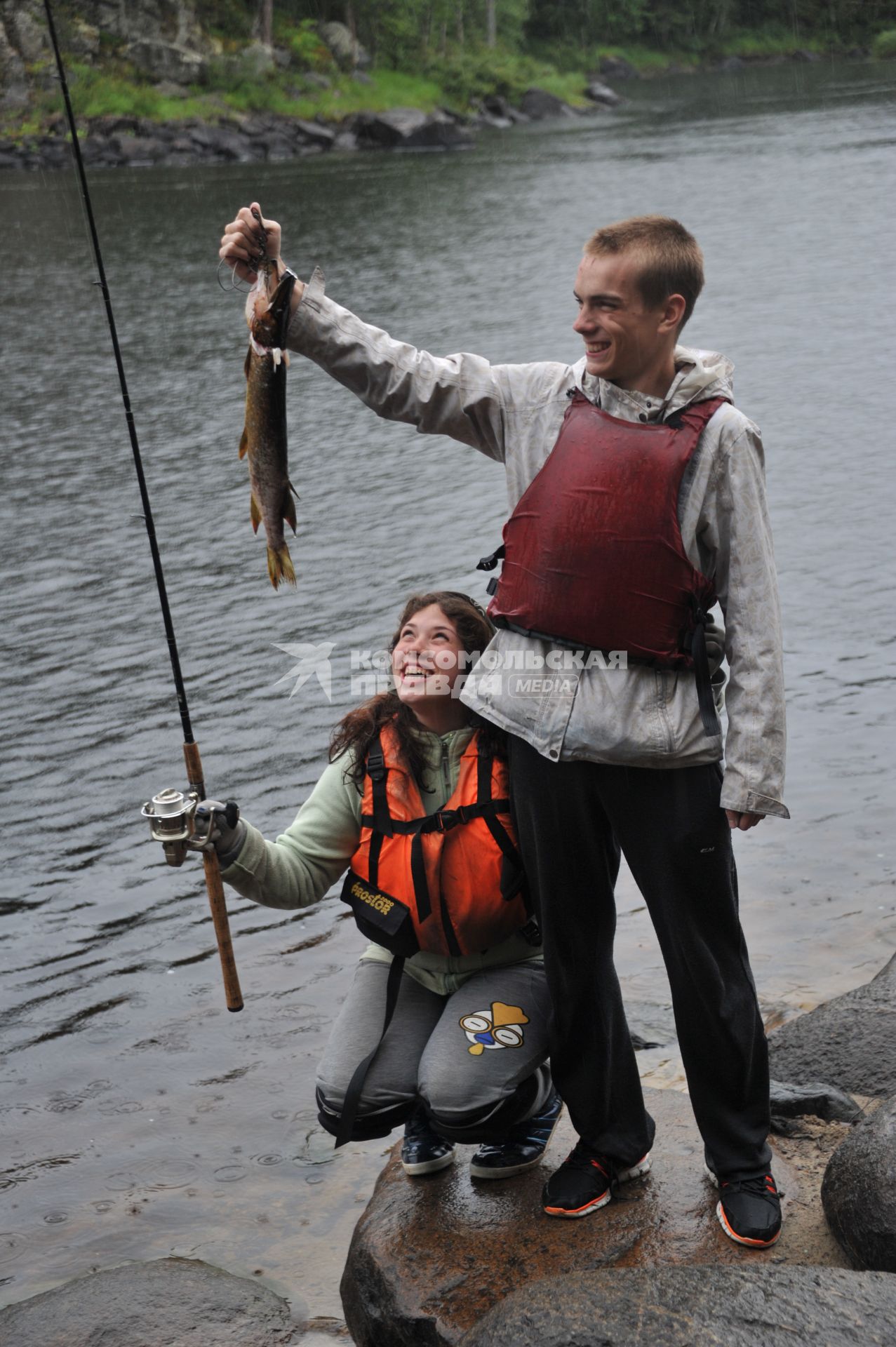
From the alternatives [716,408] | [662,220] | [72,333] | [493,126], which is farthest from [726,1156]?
[493,126]

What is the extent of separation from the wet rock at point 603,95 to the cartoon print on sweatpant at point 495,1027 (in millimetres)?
62850

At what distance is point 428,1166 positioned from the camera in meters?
3.67

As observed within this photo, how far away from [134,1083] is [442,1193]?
2.05 meters

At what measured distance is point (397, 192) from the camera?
3281cm

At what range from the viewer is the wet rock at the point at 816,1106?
3.91m

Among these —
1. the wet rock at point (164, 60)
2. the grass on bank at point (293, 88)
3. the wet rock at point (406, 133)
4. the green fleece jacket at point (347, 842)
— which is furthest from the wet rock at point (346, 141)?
the green fleece jacket at point (347, 842)

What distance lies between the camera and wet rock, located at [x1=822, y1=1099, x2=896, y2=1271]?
3.06 m

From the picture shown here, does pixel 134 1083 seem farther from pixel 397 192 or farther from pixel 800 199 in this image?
pixel 397 192

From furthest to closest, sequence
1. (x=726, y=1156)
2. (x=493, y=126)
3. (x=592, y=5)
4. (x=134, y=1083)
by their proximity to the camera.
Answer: (x=592, y=5) < (x=493, y=126) < (x=134, y=1083) < (x=726, y=1156)

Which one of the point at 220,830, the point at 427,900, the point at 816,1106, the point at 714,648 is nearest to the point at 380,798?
the point at 427,900

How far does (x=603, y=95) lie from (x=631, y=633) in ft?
212

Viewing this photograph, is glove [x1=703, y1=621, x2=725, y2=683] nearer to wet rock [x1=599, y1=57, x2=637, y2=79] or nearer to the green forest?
the green forest

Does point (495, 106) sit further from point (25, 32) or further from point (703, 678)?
point (703, 678)

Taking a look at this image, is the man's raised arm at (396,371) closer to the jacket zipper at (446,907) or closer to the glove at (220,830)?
the jacket zipper at (446,907)
